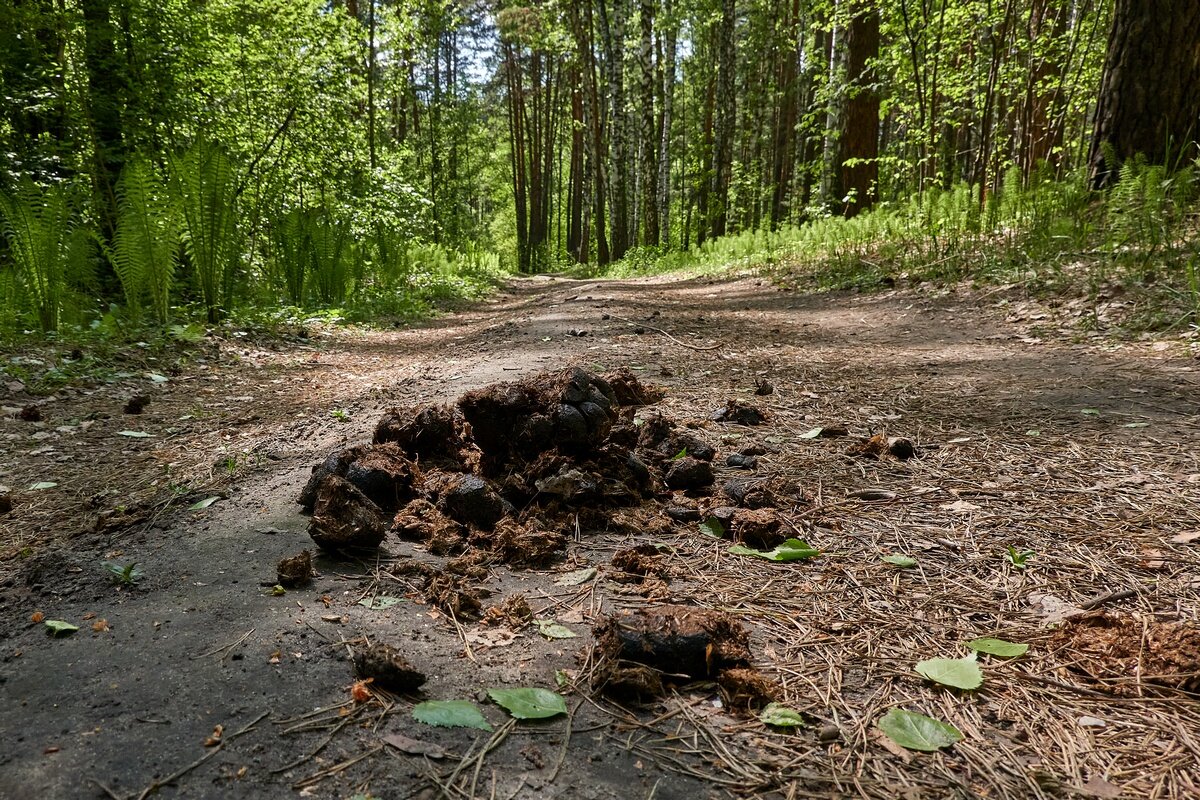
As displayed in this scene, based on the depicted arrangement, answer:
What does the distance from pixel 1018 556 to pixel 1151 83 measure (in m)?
6.25

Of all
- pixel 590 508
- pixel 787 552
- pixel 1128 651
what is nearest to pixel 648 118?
pixel 590 508

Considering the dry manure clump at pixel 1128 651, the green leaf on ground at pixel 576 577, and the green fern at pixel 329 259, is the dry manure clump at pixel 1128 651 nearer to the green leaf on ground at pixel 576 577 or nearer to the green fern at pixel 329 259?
the green leaf on ground at pixel 576 577

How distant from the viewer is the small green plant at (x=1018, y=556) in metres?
1.65

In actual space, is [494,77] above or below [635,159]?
above

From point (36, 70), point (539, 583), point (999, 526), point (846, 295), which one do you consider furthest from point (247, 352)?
point (846, 295)

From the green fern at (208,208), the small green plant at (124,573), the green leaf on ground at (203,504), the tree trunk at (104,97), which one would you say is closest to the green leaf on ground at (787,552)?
the small green plant at (124,573)

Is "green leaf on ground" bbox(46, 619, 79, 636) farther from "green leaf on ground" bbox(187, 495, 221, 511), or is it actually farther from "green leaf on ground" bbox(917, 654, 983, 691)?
"green leaf on ground" bbox(917, 654, 983, 691)

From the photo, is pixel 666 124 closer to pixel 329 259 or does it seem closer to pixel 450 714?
pixel 329 259

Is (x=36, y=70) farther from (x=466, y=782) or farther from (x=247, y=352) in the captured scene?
(x=466, y=782)

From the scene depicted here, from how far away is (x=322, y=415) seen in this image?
10.9 ft

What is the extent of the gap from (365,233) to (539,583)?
367 inches

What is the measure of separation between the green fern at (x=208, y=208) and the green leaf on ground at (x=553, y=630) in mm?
4913

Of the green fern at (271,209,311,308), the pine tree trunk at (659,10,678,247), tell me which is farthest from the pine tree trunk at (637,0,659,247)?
the green fern at (271,209,311,308)

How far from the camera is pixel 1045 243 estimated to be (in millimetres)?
5582
